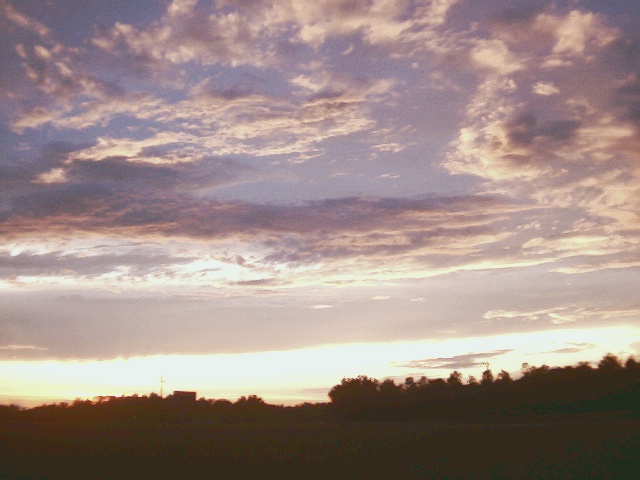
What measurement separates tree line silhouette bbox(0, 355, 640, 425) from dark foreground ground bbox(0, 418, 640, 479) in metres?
23.3

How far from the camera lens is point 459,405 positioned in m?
66.8

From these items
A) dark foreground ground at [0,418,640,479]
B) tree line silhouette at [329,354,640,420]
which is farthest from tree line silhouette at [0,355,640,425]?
dark foreground ground at [0,418,640,479]

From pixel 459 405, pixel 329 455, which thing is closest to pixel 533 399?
pixel 459 405

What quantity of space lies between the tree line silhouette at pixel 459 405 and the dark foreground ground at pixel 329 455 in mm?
23282

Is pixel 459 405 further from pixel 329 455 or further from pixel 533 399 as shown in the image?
pixel 329 455

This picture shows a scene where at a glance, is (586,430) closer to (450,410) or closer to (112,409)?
(450,410)

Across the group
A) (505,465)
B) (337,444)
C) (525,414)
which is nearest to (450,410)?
(525,414)

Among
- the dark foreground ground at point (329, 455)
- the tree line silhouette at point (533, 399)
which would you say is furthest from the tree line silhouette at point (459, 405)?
the dark foreground ground at point (329, 455)

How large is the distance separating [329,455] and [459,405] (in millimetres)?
46107

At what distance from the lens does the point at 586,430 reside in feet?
100

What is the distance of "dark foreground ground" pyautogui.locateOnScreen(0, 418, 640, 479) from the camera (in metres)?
19.2

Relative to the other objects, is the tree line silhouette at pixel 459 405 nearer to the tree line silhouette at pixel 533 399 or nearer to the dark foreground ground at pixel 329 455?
Answer: the tree line silhouette at pixel 533 399

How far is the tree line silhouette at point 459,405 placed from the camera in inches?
2356

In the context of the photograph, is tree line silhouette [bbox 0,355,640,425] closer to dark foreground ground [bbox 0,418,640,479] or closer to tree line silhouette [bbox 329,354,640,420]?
tree line silhouette [bbox 329,354,640,420]
